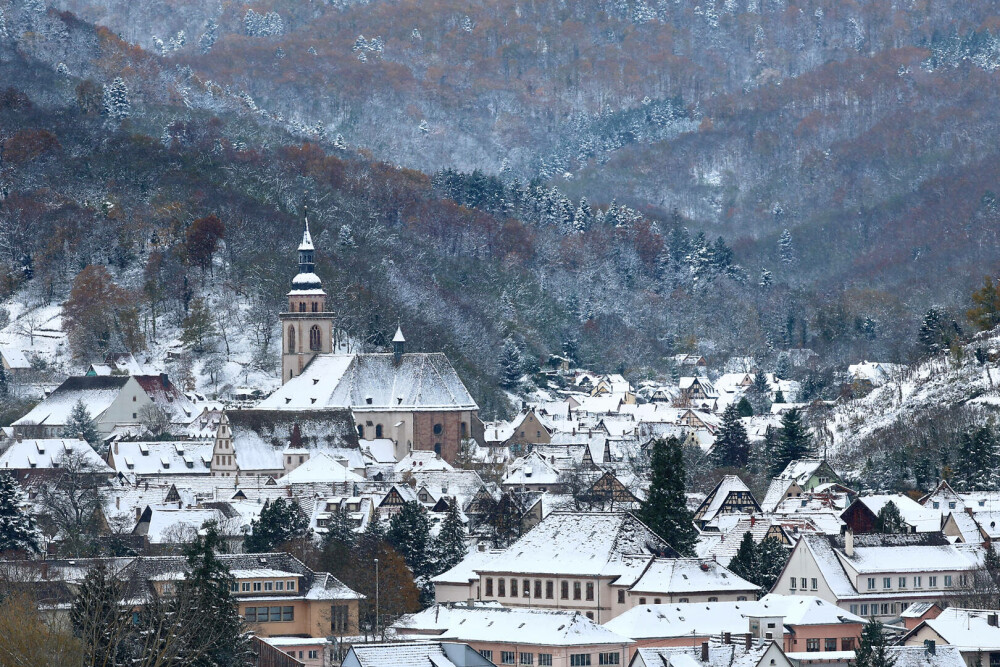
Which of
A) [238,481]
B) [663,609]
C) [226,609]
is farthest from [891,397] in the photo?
[226,609]

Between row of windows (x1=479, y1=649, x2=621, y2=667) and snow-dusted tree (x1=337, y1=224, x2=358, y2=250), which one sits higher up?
snow-dusted tree (x1=337, y1=224, x2=358, y2=250)

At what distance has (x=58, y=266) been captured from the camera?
175 metres

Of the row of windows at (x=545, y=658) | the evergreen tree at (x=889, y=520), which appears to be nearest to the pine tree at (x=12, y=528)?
the row of windows at (x=545, y=658)

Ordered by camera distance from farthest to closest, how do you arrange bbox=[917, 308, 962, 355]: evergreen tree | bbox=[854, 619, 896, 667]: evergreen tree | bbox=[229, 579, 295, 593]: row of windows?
bbox=[917, 308, 962, 355]: evergreen tree
bbox=[229, 579, 295, 593]: row of windows
bbox=[854, 619, 896, 667]: evergreen tree

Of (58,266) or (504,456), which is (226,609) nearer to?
(504,456)

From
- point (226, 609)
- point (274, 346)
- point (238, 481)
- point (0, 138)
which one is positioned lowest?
point (226, 609)

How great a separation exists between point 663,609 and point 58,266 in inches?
4161

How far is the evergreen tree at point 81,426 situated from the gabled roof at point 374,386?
400 inches

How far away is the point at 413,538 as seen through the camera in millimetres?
96250

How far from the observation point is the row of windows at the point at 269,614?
83.6 m

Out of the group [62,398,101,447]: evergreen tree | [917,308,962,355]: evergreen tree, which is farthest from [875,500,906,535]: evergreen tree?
[62,398,101,447]: evergreen tree

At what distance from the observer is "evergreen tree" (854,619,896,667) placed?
217 ft

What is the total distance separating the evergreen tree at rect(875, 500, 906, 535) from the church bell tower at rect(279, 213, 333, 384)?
5850 centimetres

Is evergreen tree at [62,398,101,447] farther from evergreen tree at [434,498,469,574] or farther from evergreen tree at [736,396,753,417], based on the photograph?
evergreen tree at [736,396,753,417]
